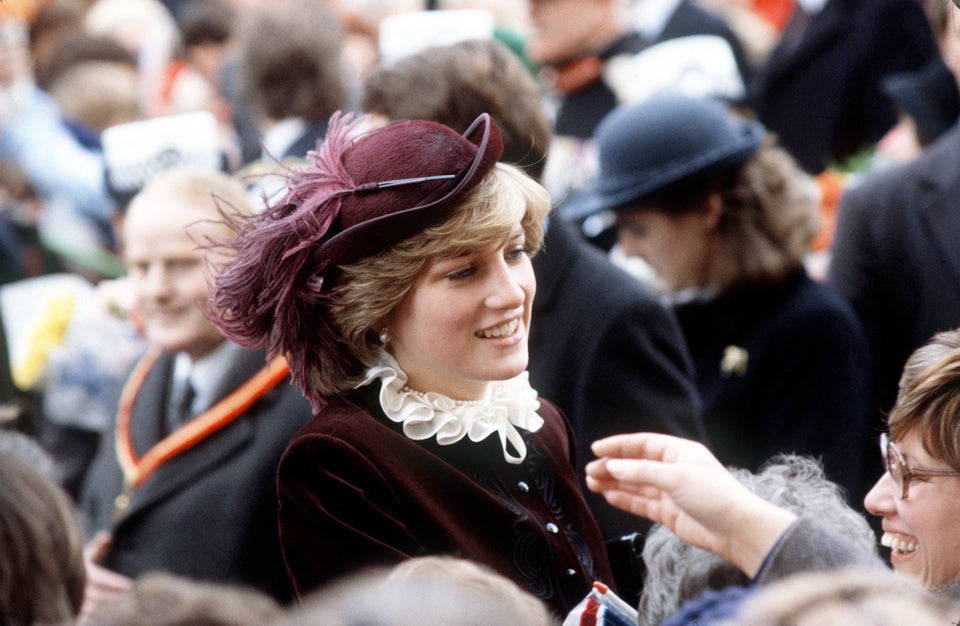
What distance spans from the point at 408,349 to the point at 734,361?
64.9 inches

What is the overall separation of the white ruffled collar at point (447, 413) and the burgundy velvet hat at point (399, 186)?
0.79 ft

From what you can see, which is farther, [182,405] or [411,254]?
[182,405]

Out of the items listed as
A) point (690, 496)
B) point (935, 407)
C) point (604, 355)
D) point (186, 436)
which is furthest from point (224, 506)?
point (935, 407)

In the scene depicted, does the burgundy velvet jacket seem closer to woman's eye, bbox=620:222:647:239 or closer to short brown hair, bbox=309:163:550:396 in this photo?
short brown hair, bbox=309:163:550:396

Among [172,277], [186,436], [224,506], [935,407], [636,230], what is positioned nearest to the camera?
[935,407]

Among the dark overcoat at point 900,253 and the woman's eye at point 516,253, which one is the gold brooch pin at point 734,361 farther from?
the woman's eye at point 516,253

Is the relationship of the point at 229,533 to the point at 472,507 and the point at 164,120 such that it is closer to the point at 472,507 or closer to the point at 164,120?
the point at 472,507

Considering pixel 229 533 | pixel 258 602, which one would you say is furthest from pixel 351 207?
pixel 229 533

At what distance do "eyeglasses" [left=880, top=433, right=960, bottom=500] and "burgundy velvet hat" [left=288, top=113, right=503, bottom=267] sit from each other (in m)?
0.89

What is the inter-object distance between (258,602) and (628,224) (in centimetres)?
260

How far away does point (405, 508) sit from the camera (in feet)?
7.70

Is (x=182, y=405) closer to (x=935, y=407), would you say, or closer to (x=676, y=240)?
(x=676, y=240)

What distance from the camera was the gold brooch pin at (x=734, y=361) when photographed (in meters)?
3.85

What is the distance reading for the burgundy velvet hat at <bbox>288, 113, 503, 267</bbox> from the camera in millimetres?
2354
